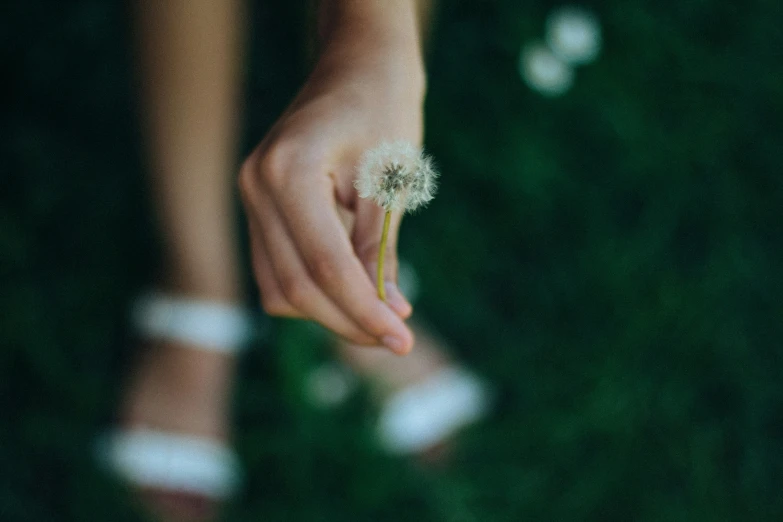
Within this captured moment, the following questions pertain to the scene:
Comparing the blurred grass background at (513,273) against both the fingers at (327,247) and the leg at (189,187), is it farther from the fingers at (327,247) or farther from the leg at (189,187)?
the fingers at (327,247)

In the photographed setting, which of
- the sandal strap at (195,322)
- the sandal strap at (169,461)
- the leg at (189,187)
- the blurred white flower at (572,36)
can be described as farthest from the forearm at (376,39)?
the blurred white flower at (572,36)

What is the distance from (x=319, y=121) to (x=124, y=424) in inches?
30.8

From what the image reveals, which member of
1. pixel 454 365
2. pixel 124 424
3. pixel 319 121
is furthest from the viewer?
pixel 454 365

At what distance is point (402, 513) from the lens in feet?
3.58

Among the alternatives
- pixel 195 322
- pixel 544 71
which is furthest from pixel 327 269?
pixel 544 71

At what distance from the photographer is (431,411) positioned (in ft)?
3.76

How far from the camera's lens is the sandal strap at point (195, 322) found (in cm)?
106

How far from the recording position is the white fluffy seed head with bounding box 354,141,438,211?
0.46 m

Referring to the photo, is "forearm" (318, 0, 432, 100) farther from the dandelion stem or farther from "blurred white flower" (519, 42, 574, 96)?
"blurred white flower" (519, 42, 574, 96)

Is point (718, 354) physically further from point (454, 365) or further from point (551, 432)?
point (454, 365)

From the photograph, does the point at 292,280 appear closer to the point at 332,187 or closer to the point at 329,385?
the point at 332,187

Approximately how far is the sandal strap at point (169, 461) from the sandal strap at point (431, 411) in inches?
10.2

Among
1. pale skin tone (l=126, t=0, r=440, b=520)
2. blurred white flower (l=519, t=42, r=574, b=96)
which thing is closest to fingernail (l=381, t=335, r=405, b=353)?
pale skin tone (l=126, t=0, r=440, b=520)

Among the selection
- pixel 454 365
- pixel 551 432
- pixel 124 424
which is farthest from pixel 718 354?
pixel 124 424
